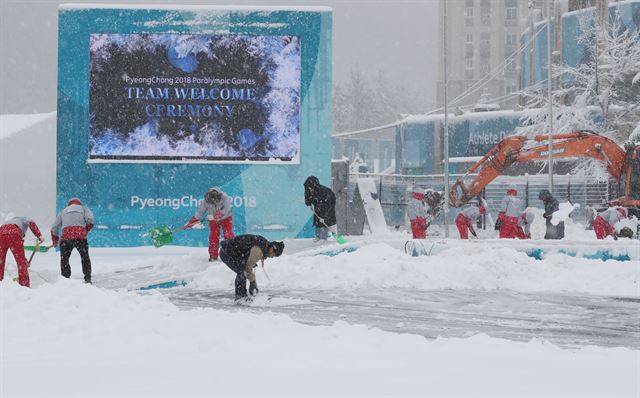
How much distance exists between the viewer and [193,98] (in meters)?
21.2

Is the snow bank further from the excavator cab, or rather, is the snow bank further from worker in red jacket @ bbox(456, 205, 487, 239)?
the excavator cab

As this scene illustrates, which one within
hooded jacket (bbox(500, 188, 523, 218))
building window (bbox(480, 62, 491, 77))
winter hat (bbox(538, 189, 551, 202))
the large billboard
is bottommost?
hooded jacket (bbox(500, 188, 523, 218))

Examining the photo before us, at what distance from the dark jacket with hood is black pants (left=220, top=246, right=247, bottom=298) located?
23.6ft

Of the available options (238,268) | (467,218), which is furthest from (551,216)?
(238,268)

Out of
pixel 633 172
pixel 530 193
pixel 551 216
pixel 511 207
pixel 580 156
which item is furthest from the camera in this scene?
pixel 530 193

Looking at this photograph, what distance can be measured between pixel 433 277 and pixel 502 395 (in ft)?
28.6

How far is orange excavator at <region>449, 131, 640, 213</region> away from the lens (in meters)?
24.6

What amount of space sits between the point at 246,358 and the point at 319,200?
12.3 meters

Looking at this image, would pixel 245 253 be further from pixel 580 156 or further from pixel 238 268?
pixel 580 156

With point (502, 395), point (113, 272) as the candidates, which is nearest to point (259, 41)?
point (113, 272)

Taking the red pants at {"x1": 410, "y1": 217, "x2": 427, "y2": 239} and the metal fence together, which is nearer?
the red pants at {"x1": 410, "y1": 217, "x2": 427, "y2": 239}

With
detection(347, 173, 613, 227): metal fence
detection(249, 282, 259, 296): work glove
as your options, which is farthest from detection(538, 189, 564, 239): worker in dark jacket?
detection(249, 282, 259, 296): work glove

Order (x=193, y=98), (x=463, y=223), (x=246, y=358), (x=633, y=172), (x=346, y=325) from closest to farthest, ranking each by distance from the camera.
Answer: (x=246, y=358), (x=346, y=325), (x=193, y=98), (x=463, y=223), (x=633, y=172)

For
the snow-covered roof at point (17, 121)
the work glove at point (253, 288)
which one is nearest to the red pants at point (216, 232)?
the work glove at point (253, 288)
